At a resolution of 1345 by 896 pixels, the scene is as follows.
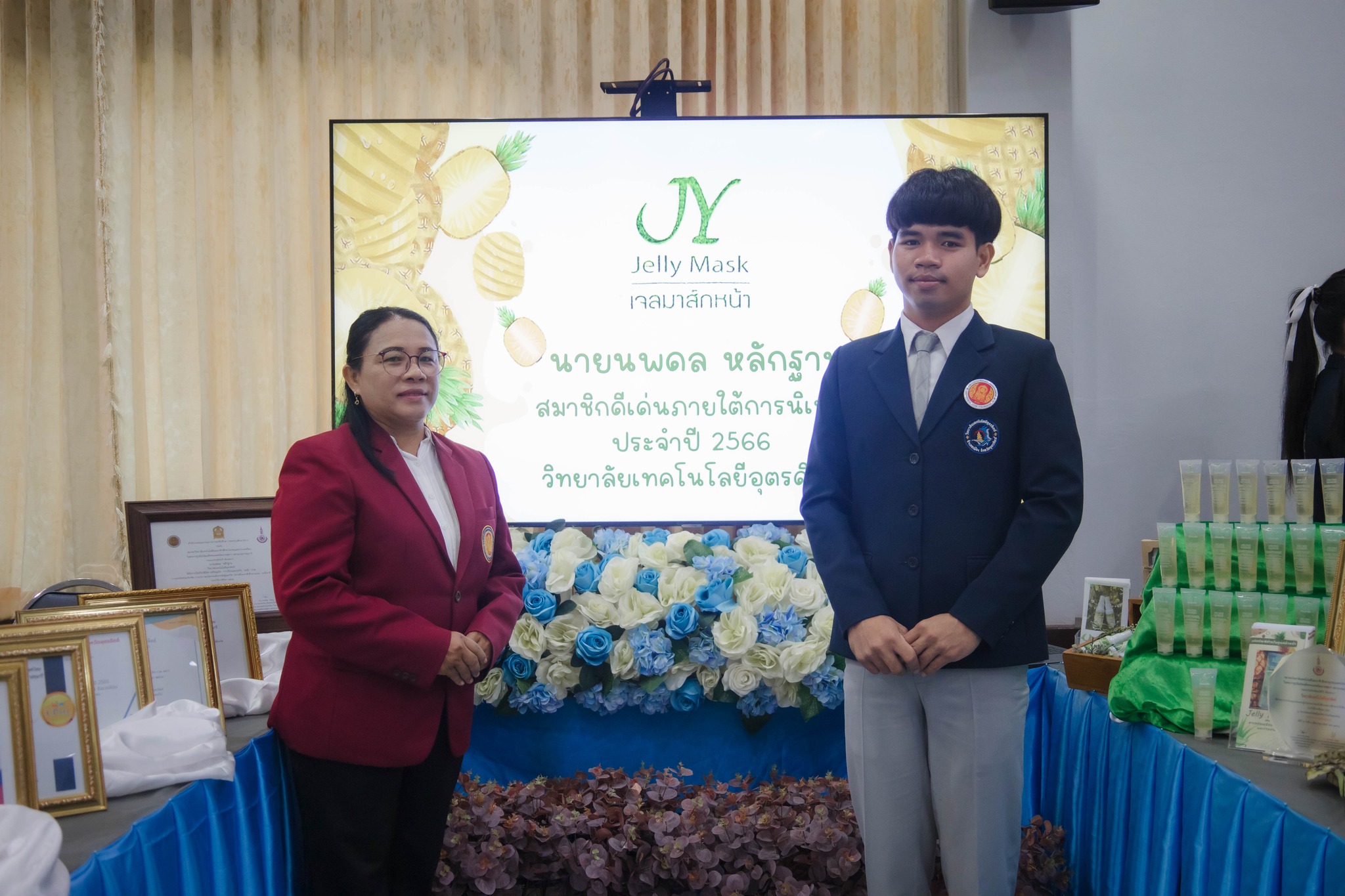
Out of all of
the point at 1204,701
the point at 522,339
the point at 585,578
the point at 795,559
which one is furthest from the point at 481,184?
the point at 1204,701

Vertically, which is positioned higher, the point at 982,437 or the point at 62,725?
the point at 982,437

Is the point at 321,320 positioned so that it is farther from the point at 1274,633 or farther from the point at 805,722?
the point at 1274,633

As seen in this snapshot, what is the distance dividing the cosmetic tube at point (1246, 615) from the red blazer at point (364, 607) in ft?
4.51

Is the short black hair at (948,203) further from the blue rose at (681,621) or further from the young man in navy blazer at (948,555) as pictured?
the blue rose at (681,621)

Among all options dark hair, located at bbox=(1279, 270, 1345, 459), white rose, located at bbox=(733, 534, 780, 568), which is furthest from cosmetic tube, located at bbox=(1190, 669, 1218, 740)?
dark hair, located at bbox=(1279, 270, 1345, 459)

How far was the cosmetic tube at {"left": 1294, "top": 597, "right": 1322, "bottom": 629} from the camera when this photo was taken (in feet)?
5.15

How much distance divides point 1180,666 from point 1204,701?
10cm

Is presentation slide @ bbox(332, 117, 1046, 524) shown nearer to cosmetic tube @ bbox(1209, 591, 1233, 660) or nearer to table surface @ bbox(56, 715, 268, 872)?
cosmetic tube @ bbox(1209, 591, 1233, 660)

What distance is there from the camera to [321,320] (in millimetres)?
3395

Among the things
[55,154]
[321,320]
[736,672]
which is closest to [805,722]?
[736,672]

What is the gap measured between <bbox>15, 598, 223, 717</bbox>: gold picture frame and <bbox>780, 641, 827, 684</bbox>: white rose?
1263 mm

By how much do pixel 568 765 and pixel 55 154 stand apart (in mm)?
3025

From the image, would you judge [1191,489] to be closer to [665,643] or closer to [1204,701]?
[1204,701]

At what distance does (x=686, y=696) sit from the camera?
2.27 meters
